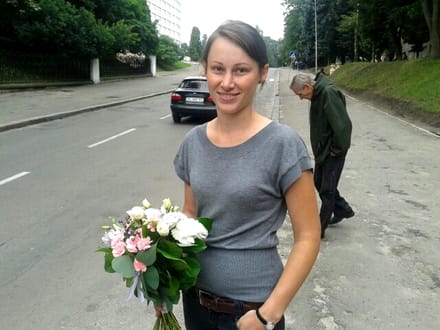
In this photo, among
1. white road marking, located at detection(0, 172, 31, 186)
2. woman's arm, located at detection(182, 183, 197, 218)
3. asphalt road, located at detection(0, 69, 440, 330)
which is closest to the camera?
woman's arm, located at detection(182, 183, 197, 218)

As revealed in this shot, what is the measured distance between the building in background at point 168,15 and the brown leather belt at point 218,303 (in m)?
102

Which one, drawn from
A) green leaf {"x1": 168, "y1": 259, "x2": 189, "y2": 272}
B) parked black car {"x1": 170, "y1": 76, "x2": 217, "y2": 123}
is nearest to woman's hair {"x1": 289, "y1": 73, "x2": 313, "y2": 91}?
green leaf {"x1": 168, "y1": 259, "x2": 189, "y2": 272}

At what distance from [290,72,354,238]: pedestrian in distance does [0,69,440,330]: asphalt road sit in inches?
24.5

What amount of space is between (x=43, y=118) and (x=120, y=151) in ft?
19.4

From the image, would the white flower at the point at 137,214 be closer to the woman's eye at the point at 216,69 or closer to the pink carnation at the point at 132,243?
the pink carnation at the point at 132,243

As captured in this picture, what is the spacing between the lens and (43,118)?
1462 centimetres

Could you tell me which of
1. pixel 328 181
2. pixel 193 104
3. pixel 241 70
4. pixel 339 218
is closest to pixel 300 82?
pixel 328 181

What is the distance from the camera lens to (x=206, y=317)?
171 centimetres

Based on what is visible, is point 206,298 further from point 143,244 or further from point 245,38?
point 245,38

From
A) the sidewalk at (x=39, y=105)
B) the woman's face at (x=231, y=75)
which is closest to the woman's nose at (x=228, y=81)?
the woman's face at (x=231, y=75)

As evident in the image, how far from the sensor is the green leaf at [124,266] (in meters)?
1.49

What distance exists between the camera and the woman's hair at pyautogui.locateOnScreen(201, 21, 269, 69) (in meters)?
1.52

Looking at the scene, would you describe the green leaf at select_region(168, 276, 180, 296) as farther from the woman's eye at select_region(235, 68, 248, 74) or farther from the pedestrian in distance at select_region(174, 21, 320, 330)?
the woman's eye at select_region(235, 68, 248, 74)

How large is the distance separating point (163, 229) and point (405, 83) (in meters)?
19.5
